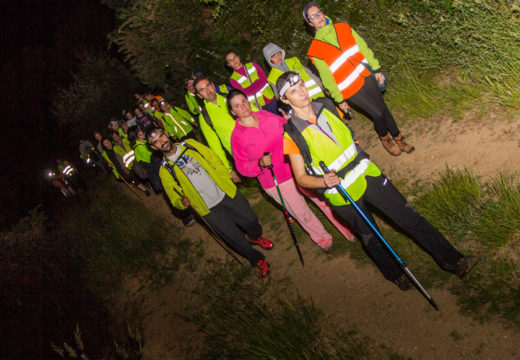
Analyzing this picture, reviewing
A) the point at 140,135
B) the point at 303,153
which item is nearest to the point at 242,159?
the point at 303,153

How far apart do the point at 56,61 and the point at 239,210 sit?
2573 cm

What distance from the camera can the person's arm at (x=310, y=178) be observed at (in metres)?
3.04

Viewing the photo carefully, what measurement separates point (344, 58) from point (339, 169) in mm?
2007

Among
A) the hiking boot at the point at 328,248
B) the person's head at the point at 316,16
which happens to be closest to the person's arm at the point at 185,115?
the person's head at the point at 316,16

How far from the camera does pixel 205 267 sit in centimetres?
660

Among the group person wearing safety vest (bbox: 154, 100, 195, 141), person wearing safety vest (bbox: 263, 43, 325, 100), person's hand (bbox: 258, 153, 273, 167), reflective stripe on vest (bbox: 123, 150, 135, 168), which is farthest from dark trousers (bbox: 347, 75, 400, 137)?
reflective stripe on vest (bbox: 123, 150, 135, 168)

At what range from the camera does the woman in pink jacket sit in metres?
4.14

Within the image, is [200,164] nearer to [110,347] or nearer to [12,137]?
[110,347]

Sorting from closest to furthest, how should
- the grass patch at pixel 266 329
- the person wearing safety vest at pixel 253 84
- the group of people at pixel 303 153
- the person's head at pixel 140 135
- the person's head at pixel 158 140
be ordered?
the group of people at pixel 303 153 < the grass patch at pixel 266 329 < the person's head at pixel 158 140 < the person wearing safety vest at pixel 253 84 < the person's head at pixel 140 135

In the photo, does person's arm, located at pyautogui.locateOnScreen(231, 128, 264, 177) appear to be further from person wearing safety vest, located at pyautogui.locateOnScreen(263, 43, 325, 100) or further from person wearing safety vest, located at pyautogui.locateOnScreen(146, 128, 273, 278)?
person wearing safety vest, located at pyautogui.locateOnScreen(263, 43, 325, 100)

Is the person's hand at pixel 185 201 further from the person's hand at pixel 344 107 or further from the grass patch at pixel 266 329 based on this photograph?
the person's hand at pixel 344 107

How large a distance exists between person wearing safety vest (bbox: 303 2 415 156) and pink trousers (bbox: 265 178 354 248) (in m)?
1.28

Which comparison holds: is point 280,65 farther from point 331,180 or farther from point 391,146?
point 331,180

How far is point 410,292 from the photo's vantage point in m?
3.74
